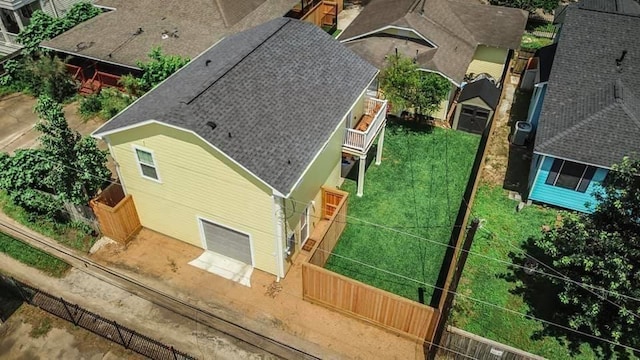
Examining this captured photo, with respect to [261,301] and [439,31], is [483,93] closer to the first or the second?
[439,31]

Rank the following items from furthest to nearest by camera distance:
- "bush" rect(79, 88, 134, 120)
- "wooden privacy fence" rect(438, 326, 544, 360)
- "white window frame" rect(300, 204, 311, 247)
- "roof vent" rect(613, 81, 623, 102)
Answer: "bush" rect(79, 88, 134, 120) < "roof vent" rect(613, 81, 623, 102) < "white window frame" rect(300, 204, 311, 247) < "wooden privacy fence" rect(438, 326, 544, 360)

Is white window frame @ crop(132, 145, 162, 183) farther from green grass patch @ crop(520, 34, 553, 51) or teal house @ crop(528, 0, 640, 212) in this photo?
green grass patch @ crop(520, 34, 553, 51)

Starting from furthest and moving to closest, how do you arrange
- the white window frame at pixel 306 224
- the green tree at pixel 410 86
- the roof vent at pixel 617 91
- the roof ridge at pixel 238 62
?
the green tree at pixel 410 86
the roof vent at pixel 617 91
the white window frame at pixel 306 224
the roof ridge at pixel 238 62

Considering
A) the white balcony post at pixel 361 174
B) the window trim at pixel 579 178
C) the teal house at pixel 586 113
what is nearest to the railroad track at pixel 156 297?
the white balcony post at pixel 361 174

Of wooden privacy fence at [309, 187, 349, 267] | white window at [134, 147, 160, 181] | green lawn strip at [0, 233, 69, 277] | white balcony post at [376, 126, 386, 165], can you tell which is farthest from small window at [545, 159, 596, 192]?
green lawn strip at [0, 233, 69, 277]

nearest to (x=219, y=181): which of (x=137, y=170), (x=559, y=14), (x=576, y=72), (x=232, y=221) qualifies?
(x=232, y=221)

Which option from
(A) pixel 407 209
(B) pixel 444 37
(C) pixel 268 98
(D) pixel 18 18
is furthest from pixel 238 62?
(D) pixel 18 18

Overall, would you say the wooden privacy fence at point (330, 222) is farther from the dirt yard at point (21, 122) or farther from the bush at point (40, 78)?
the bush at point (40, 78)
